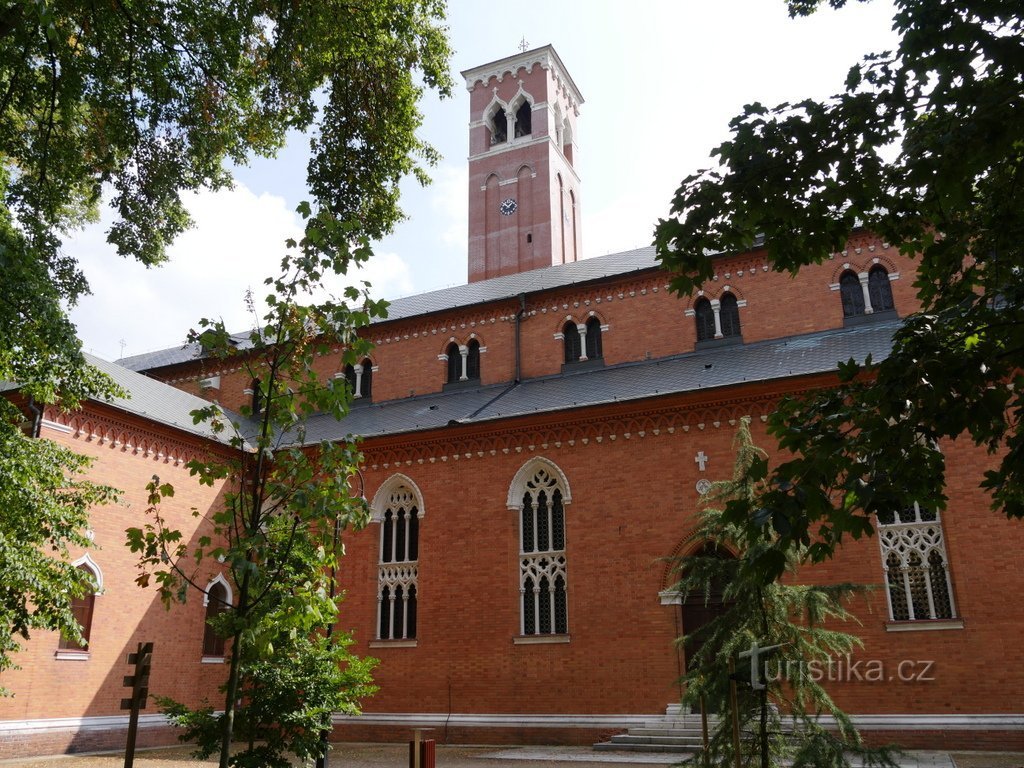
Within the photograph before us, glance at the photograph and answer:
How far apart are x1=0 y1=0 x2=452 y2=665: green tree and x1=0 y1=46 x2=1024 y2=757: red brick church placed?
621 centimetres

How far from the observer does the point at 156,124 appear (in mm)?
11727

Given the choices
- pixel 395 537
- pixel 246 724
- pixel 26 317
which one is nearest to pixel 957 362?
pixel 246 724

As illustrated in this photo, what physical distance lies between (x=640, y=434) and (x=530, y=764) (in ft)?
22.8

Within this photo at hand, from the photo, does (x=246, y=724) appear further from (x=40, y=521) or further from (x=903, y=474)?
(x=903, y=474)

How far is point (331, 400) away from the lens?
5.81 m

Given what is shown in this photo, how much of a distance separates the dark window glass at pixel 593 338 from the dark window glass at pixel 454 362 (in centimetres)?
387

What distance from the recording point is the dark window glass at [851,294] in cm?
1933

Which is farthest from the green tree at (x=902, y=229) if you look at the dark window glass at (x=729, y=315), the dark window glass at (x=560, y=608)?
the dark window glass at (x=729, y=315)

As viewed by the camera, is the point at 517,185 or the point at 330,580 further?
the point at 517,185

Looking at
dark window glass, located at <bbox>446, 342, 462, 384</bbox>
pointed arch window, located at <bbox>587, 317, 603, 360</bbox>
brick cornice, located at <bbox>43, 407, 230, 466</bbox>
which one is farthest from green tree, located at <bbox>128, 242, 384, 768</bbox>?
dark window glass, located at <bbox>446, 342, 462, 384</bbox>

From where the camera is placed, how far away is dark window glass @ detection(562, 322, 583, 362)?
869 inches

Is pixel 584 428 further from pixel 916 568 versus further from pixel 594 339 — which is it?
pixel 916 568

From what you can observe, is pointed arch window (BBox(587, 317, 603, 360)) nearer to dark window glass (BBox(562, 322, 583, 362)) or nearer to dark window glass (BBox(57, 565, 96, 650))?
dark window glass (BBox(562, 322, 583, 362))

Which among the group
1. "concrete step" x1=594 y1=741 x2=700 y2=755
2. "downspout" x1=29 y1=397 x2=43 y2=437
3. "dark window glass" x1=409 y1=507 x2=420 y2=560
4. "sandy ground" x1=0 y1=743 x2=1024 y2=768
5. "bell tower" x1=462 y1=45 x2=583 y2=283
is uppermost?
"bell tower" x1=462 y1=45 x2=583 y2=283
